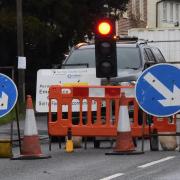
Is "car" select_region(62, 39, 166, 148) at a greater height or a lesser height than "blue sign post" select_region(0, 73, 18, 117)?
greater

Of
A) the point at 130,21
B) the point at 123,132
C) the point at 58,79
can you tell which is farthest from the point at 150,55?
the point at 130,21

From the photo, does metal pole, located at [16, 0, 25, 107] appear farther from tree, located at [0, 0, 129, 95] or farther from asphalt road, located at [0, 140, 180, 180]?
asphalt road, located at [0, 140, 180, 180]

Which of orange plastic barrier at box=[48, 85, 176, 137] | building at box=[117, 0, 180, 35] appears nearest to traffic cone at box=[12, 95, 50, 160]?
orange plastic barrier at box=[48, 85, 176, 137]

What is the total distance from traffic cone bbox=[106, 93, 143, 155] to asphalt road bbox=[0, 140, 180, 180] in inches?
10.3

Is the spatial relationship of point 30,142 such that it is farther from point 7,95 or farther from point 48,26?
point 48,26

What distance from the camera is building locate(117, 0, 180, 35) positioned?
6358 cm

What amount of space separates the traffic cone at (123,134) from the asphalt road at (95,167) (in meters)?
0.26

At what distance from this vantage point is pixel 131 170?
12.2m

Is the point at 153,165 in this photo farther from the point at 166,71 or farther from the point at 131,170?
the point at 166,71

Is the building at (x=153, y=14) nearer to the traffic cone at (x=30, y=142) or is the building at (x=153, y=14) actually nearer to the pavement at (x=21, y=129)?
the pavement at (x=21, y=129)

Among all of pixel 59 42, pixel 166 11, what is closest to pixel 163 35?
pixel 59 42

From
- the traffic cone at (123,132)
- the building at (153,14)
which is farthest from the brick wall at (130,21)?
the traffic cone at (123,132)

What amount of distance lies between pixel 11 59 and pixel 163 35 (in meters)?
7.98

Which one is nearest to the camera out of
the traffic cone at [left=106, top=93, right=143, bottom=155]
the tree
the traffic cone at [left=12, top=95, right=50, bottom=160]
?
the traffic cone at [left=12, top=95, right=50, bottom=160]
